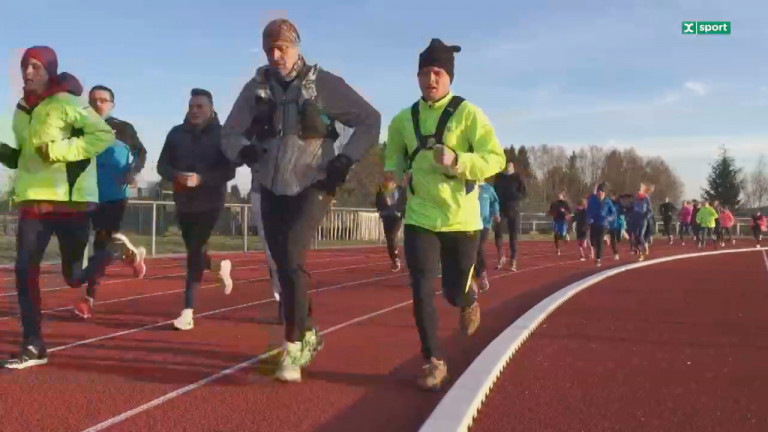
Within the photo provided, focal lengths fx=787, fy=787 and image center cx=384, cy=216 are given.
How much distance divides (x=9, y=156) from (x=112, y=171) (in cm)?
210

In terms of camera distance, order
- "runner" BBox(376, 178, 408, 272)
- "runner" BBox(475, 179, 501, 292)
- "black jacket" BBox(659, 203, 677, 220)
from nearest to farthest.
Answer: "runner" BBox(475, 179, 501, 292) → "runner" BBox(376, 178, 408, 272) → "black jacket" BBox(659, 203, 677, 220)

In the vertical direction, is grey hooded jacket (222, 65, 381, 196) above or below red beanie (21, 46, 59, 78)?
below

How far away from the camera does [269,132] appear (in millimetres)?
4504

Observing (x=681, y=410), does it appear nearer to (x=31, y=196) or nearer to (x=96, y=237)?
(x=31, y=196)

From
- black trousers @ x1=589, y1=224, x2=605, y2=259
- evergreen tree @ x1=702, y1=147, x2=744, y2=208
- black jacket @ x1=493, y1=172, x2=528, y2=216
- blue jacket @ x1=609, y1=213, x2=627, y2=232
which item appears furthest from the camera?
evergreen tree @ x1=702, y1=147, x2=744, y2=208

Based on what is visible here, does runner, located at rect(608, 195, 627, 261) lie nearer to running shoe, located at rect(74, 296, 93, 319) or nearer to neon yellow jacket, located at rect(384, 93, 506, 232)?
running shoe, located at rect(74, 296, 93, 319)

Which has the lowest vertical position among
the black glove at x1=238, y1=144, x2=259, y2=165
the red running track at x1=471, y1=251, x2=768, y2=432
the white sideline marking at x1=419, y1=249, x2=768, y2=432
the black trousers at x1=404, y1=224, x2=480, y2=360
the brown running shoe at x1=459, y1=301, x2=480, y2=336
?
the red running track at x1=471, y1=251, x2=768, y2=432

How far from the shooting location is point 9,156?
484cm

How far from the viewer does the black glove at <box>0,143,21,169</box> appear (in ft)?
15.8

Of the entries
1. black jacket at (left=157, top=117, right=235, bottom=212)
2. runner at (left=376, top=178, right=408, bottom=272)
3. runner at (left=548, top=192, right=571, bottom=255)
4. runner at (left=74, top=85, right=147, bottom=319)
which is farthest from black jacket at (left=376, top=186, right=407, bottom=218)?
runner at (left=548, top=192, right=571, bottom=255)

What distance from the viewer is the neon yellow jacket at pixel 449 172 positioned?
4555mm

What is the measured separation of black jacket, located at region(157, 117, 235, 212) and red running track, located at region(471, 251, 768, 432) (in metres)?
2.75

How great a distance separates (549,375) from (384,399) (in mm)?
1212

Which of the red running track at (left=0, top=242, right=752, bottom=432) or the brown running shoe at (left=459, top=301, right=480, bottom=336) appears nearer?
the red running track at (left=0, top=242, right=752, bottom=432)
